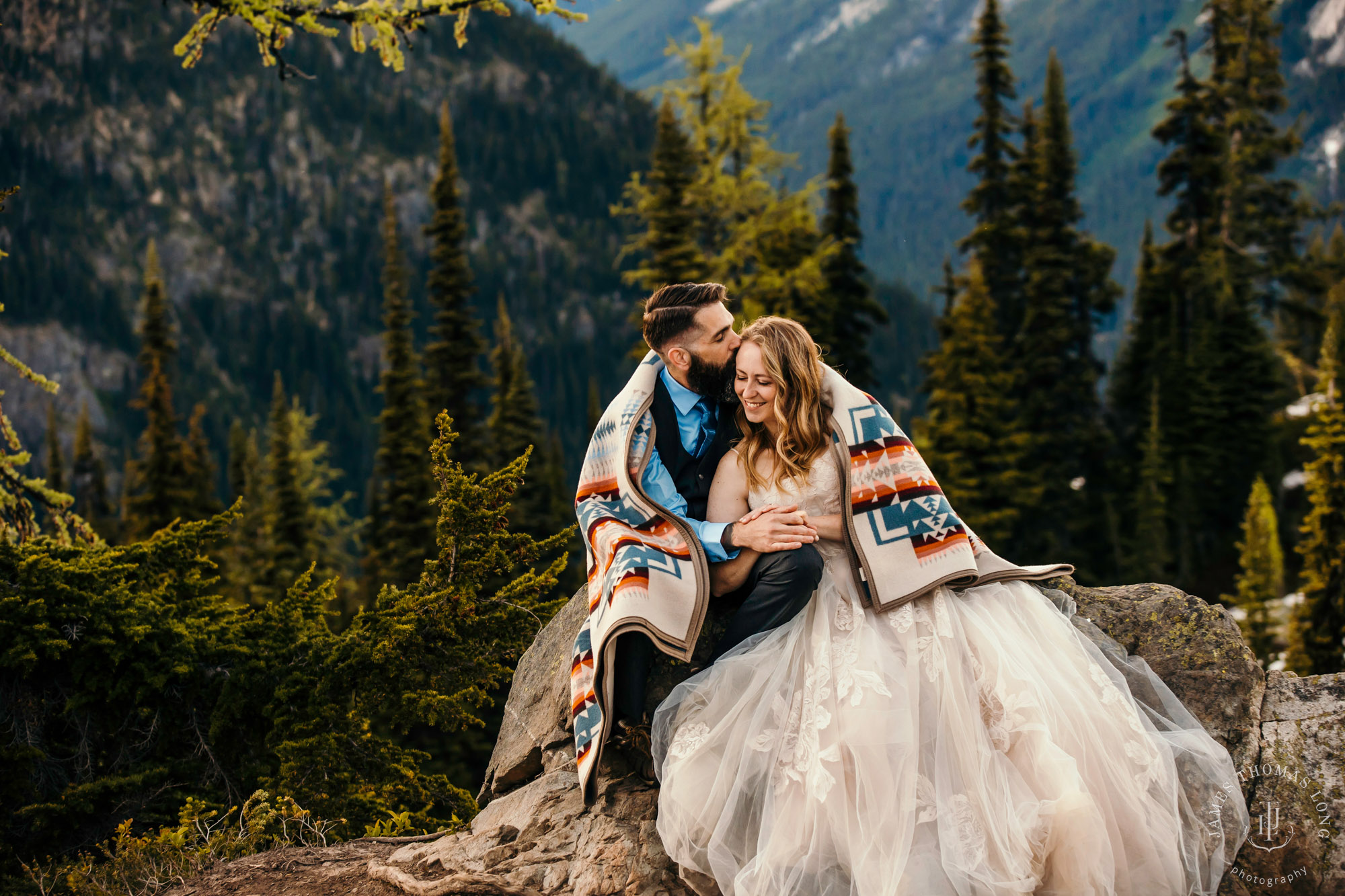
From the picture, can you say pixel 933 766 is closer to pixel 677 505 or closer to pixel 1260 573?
pixel 677 505

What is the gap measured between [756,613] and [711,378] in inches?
54.6

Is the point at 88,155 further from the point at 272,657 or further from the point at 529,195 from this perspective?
the point at 272,657

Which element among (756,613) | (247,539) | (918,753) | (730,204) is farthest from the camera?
(247,539)

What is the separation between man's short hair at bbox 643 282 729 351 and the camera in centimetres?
545

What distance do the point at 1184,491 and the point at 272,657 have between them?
42.1 m

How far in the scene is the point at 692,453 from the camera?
18.4 ft

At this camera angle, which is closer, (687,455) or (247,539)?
(687,455)

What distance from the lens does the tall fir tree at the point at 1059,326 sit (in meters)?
37.2

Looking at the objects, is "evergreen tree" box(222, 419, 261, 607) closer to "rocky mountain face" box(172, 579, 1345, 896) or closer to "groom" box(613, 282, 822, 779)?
"rocky mountain face" box(172, 579, 1345, 896)

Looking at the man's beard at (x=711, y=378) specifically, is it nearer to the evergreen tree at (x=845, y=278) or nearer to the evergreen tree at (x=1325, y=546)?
the evergreen tree at (x=845, y=278)

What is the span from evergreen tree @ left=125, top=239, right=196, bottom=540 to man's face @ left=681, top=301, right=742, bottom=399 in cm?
3426

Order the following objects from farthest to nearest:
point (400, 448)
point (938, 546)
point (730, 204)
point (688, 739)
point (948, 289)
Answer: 1. point (948, 289)
2. point (400, 448)
3. point (730, 204)
4. point (938, 546)
5. point (688, 739)

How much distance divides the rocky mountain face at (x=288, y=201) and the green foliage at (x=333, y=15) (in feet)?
411

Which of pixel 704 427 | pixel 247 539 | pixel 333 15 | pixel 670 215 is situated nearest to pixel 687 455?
pixel 704 427
